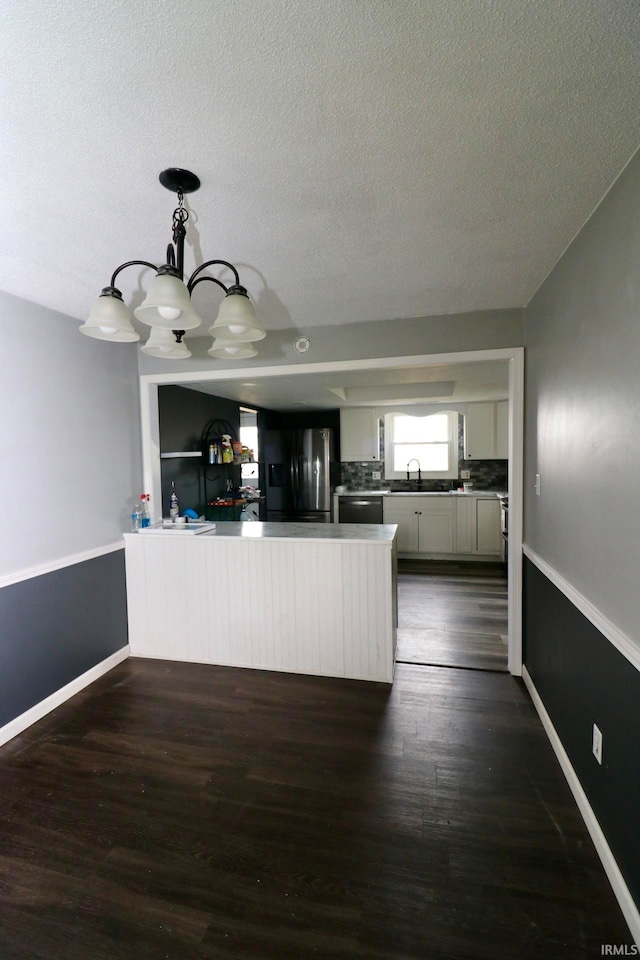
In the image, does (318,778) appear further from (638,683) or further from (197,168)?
(197,168)

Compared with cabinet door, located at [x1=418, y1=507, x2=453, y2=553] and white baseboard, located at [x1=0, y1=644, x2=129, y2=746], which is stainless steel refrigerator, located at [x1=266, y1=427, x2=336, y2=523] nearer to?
cabinet door, located at [x1=418, y1=507, x2=453, y2=553]

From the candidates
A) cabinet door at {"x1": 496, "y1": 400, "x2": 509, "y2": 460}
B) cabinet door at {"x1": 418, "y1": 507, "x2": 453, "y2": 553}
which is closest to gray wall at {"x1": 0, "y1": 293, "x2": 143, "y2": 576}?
cabinet door at {"x1": 418, "y1": 507, "x2": 453, "y2": 553}

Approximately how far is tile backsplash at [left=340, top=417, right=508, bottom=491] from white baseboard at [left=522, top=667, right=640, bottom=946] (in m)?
3.95

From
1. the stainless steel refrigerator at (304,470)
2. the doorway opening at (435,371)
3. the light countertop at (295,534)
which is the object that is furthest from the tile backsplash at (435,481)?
the light countertop at (295,534)

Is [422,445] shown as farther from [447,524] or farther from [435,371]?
[435,371]

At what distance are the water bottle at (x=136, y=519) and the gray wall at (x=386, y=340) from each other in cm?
103

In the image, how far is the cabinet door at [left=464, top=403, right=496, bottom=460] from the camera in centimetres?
559

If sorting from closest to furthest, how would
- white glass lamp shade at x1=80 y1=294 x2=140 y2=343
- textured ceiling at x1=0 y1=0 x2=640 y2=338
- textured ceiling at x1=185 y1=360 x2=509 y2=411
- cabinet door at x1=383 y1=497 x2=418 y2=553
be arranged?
textured ceiling at x1=0 y1=0 x2=640 y2=338, white glass lamp shade at x1=80 y1=294 x2=140 y2=343, textured ceiling at x1=185 y1=360 x2=509 y2=411, cabinet door at x1=383 y1=497 x2=418 y2=553

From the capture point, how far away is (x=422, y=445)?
20.0 ft

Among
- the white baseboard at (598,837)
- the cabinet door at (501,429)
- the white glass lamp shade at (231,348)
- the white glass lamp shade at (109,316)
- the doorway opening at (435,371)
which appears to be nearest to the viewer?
the white baseboard at (598,837)

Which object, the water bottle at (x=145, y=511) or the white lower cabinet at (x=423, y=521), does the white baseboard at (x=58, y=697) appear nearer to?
the water bottle at (x=145, y=511)

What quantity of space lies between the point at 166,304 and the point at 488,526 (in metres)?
4.98

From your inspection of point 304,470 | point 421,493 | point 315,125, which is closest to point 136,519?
point 315,125

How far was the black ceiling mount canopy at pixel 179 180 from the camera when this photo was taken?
Result: 4.48ft
